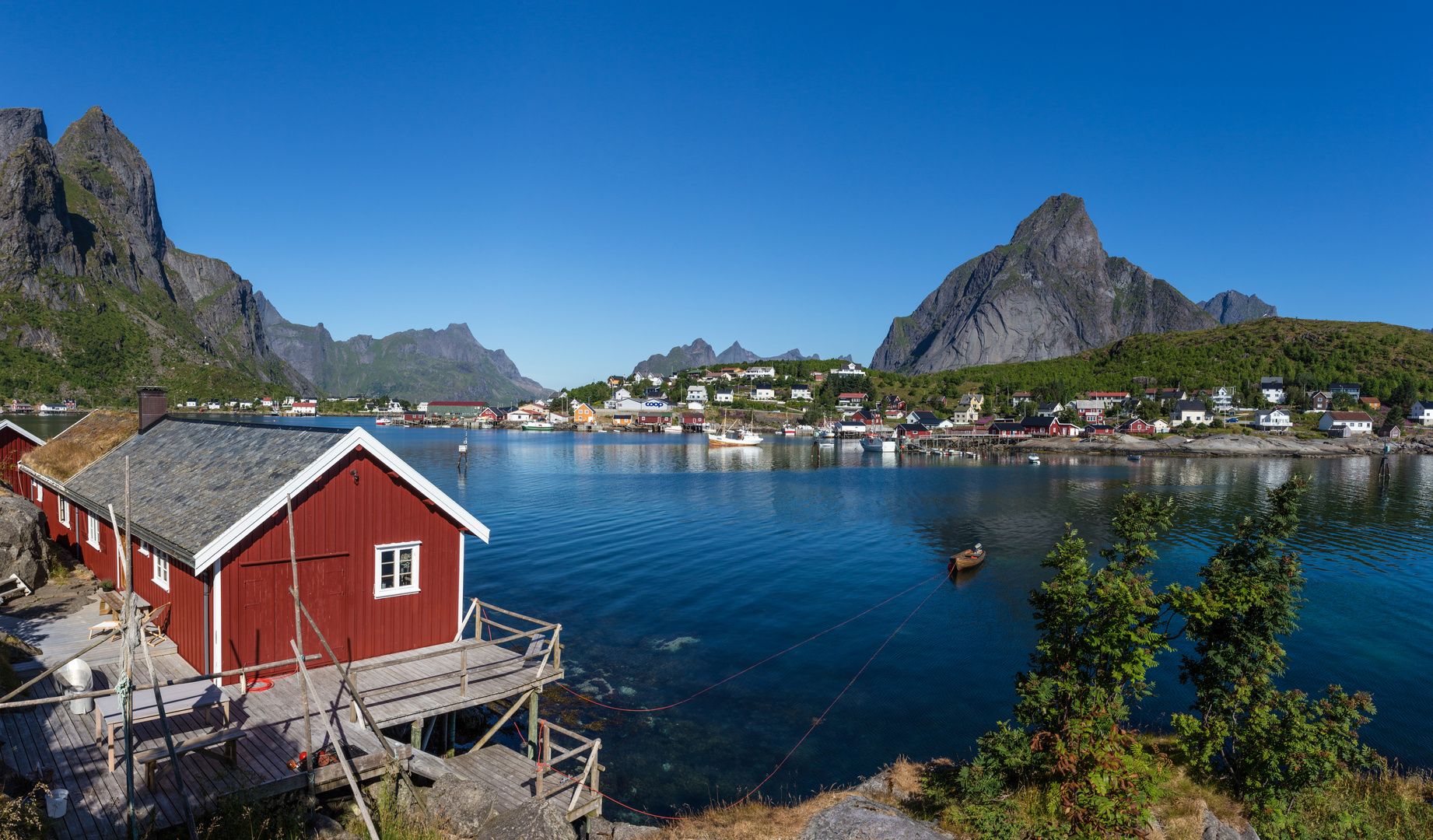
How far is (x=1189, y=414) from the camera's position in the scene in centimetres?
16350

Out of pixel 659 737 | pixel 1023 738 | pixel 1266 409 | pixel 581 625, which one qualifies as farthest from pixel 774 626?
pixel 1266 409

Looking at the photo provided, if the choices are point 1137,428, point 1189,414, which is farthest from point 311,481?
point 1189,414

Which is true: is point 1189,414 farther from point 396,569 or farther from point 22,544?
point 22,544

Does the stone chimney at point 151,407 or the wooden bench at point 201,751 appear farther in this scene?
the stone chimney at point 151,407

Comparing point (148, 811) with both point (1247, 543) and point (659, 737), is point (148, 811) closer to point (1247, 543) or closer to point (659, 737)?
point (659, 737)

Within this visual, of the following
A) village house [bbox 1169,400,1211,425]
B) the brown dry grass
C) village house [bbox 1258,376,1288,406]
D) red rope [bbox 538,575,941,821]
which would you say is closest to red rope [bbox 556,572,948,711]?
red rope [bbox 538,575,941,821]

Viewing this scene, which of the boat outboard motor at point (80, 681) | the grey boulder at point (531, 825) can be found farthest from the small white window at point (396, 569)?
the grey boulder at point (531, 825)

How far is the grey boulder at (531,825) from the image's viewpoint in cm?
964

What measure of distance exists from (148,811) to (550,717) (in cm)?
1180

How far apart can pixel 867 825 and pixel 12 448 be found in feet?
130

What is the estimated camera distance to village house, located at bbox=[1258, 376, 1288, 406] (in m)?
185

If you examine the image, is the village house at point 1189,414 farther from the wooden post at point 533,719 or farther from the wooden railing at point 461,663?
the wooden post at point 533,719

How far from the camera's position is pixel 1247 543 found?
48.4ft

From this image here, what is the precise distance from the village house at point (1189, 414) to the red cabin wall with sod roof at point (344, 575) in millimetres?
185679
